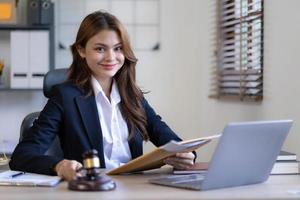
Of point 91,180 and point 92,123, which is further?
point 92,123

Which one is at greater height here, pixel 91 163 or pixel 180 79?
pixel 180 79

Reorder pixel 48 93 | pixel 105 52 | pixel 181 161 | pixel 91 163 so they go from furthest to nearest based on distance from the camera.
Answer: pixel 48 93 → pixel 105 52 → pixel 181 161 → pixel 91 163

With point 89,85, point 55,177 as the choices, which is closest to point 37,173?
point 55,177

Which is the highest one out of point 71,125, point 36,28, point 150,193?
point 36,28

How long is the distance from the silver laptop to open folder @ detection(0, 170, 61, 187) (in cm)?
26

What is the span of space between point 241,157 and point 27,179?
1.82 feet

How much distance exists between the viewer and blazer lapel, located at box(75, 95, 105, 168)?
1764 millimetres

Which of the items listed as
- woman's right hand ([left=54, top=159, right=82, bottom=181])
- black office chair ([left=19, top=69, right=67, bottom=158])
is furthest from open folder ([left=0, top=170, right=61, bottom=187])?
black office chair ([left=19, top=69, right=67, bottom=158])

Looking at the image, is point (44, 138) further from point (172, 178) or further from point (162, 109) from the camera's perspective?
point (162, 109)

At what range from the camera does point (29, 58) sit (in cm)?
341

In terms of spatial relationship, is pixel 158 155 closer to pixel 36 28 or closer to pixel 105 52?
pixel 105 52

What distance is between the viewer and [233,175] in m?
1.33

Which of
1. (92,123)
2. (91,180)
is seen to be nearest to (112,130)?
(92,123)

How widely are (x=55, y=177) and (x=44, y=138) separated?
0.90ft
